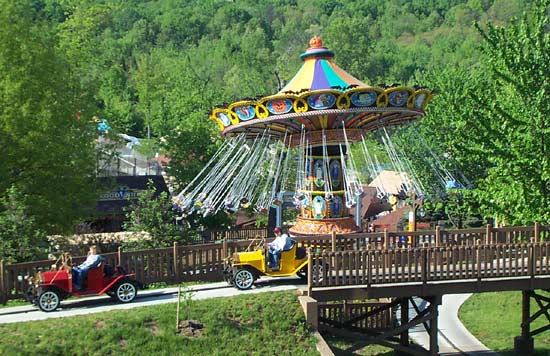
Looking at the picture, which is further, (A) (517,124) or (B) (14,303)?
(A) (517,124)

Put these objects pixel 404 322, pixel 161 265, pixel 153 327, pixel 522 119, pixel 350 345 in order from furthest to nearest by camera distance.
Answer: pixel 522 119 → pixel 350 345 → pixel 404 322 → pixel 161 265 → pixel 153 327

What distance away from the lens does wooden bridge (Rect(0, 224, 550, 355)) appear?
47.2 feet

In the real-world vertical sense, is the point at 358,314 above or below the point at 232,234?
below

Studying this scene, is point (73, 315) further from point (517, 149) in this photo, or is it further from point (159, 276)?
→ point (517, 149)

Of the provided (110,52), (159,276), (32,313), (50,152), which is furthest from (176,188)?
(110,52)

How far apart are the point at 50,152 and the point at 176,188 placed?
10128 millimetres

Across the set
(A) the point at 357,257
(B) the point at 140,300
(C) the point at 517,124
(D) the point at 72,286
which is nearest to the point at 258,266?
(A) the point at 357,257

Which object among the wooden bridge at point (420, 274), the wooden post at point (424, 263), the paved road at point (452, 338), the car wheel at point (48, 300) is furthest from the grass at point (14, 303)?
the paved road at point (452, 338)

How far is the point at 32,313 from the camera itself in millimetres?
14070

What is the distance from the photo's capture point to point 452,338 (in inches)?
730

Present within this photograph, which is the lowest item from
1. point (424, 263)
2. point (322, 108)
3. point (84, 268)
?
point (84, 268)

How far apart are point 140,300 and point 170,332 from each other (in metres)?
2.26

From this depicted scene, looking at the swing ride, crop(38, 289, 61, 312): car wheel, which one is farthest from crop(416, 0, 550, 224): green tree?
crop(38, 289, 61, 312): car wheel

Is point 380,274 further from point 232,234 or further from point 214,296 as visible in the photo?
point 232,234
